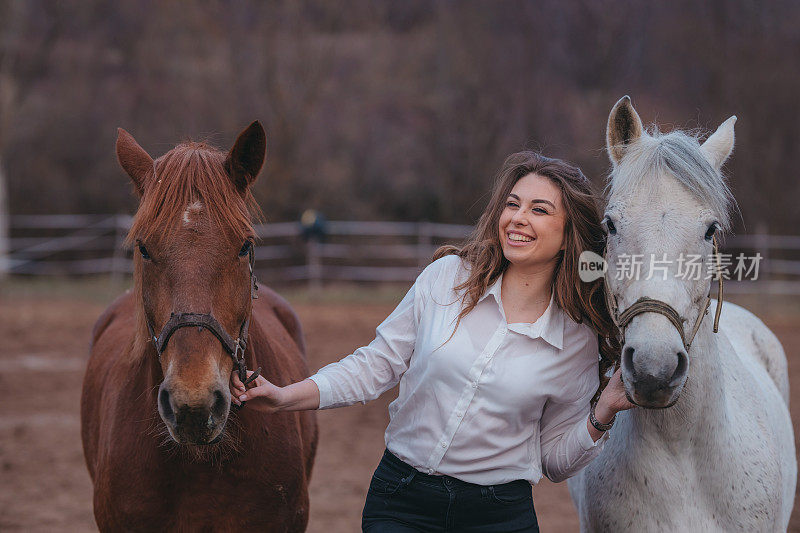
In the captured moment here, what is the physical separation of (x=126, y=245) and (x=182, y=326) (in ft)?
1.28

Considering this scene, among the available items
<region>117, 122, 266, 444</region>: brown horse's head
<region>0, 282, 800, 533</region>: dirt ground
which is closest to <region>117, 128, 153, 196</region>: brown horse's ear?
<region>117, 122, 266, 444</region>: brown horse's head

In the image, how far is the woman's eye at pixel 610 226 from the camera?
2340 mm

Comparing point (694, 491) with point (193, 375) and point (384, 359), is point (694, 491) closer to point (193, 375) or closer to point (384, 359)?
point (384, 359)

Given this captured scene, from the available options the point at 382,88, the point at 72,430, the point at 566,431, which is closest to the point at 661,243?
the point at 566,431

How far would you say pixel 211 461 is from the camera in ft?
8.14

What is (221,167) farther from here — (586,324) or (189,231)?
(586,324)

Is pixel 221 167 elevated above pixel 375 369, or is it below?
above

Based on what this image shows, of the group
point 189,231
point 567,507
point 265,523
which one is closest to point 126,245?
point 189,231

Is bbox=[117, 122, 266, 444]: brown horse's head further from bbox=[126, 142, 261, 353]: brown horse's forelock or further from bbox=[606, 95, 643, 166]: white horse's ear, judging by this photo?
bbox=[606, 95, 643, 166]: white horse's ear

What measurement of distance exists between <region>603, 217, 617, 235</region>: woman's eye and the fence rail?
1191 centimetres

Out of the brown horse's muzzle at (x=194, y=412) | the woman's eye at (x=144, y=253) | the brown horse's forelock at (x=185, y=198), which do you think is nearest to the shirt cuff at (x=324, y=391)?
the brown horse's muzzle at (x=194, y=412)

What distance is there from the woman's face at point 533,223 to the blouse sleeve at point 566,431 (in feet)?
1.12

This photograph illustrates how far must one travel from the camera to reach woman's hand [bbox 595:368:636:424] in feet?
7.29

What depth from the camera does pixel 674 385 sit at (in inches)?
79.4
